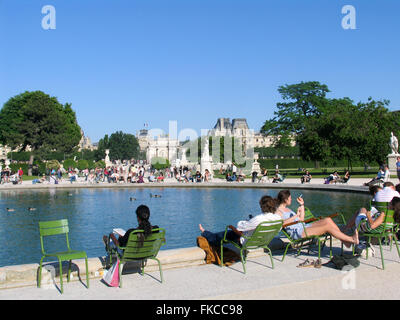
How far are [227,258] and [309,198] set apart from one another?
1384cm

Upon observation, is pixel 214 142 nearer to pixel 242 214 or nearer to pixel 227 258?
pixel 242 214

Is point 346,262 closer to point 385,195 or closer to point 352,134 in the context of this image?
point 385,195

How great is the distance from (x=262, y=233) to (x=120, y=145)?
128m

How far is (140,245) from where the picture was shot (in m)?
5.95

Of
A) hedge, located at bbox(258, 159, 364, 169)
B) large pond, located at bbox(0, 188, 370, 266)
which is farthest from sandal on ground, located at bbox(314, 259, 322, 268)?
hedge, located at bbox(258, 159, 364, 169)

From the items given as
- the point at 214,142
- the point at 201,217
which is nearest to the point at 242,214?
the point at 201,217

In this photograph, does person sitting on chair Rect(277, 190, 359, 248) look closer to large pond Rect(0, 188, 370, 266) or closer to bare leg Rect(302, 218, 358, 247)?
bare leg Rect(302, 218, 358, 247)

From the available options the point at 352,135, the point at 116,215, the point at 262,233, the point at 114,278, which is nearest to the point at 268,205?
the point at 262,233

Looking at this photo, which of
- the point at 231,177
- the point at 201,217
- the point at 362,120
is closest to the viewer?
the point at 201,217

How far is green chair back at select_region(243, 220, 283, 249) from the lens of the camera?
252 inches

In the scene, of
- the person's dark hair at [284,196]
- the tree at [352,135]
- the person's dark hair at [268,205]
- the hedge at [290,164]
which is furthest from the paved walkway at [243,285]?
the hedge at [290,164]

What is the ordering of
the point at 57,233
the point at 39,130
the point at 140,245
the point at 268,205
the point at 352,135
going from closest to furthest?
the point at 140,245 < the point at 57,233 < the point at 268,205 < the point at 352,135 < the point at 39,130

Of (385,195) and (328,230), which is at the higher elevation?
(385,195)
